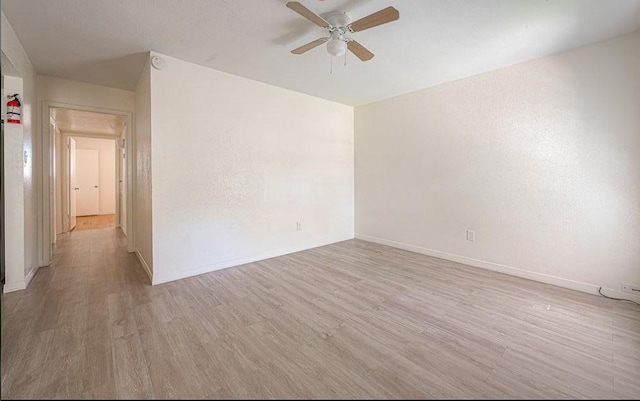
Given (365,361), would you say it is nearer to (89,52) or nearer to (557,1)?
(557,1)

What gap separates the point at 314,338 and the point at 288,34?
259 cm

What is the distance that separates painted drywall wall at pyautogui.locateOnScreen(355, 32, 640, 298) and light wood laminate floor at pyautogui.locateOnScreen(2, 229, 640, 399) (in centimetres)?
41

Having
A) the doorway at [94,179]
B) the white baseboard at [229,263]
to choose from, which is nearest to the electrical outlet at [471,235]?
the white baseboard at [229,263]

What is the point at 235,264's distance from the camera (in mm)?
3434

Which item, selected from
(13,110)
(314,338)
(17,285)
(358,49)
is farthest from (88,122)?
(314,338)

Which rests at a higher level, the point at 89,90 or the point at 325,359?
the point at 89,90

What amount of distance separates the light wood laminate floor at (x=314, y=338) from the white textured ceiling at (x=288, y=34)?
92.4 inches

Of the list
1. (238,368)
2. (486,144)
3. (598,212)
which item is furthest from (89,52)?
(598,212)

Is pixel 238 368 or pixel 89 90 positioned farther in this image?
pixel 89 90

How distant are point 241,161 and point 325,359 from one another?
258 centimetres

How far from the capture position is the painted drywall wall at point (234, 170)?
290cm

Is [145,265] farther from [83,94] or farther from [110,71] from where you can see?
[83,94]

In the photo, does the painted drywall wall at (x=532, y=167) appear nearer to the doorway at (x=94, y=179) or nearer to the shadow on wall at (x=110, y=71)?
the shadow on wall at (x=110, y=71)

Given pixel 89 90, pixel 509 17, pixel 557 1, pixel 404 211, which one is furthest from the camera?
pixel 404 211
